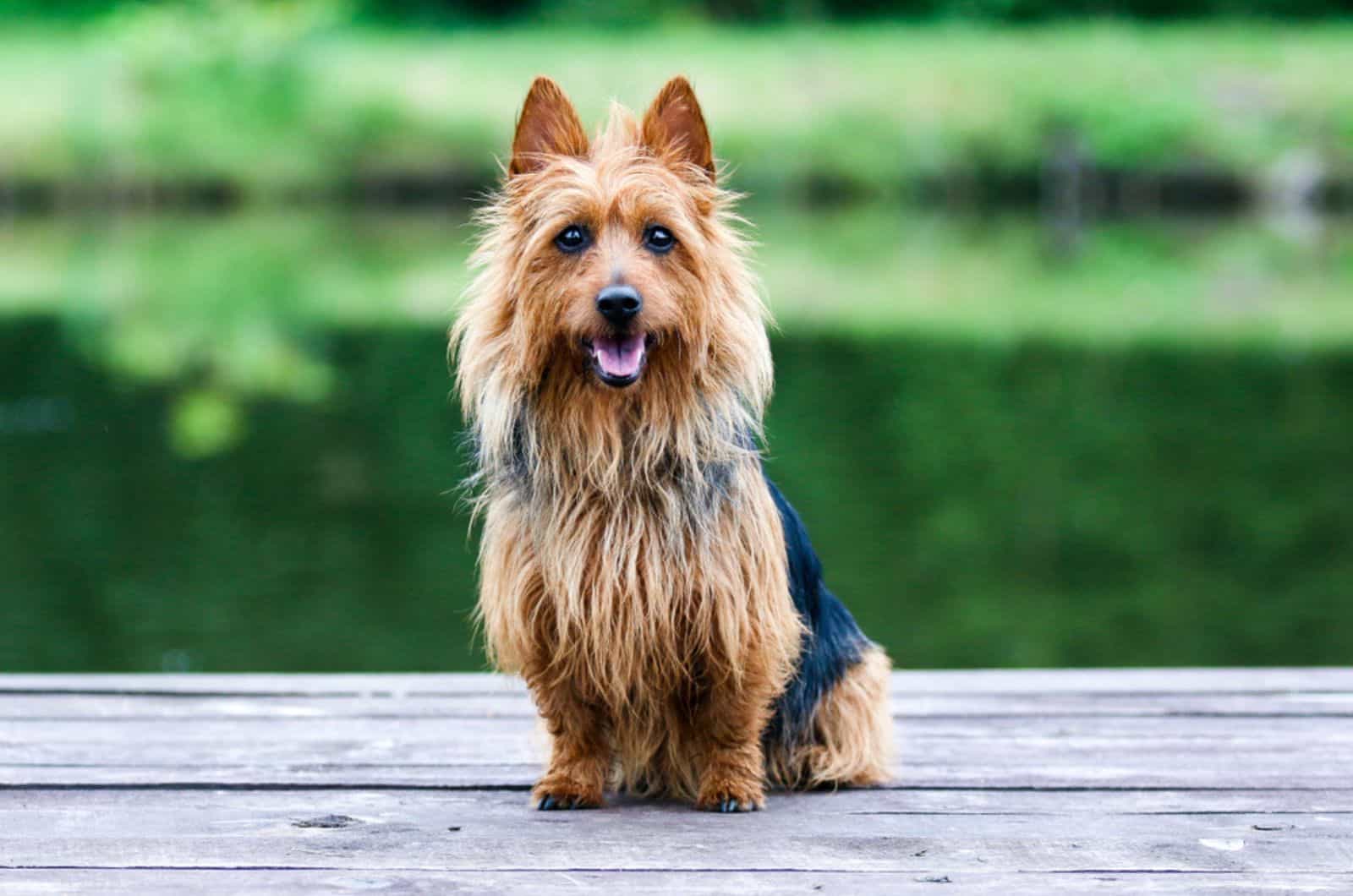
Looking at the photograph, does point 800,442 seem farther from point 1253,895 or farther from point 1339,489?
point 1253,895

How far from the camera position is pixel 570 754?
3471 mm

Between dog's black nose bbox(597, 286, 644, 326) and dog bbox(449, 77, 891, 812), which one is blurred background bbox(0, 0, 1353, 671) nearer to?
dog bbox(449, 77, 891, 812)

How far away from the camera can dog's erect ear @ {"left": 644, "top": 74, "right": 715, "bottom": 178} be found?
132 inches

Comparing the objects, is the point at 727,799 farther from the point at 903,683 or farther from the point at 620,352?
the point at 903,683

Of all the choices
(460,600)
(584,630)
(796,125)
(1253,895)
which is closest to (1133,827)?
(1253,895)

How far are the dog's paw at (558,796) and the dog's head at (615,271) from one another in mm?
787

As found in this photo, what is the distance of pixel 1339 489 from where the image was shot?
10.9 m

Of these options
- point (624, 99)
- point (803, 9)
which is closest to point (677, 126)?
point (624, 99)

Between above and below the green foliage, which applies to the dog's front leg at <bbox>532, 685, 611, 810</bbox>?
below

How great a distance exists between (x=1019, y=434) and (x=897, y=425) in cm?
90

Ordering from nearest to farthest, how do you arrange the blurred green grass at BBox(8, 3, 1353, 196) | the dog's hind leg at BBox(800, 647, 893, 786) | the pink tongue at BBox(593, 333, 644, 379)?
the pink tongue at BBox(593, 333, 644, 379)
the dog's hind leg at BBox(800, 647, 893, 786)
the blurred green grass at BBox(8, 3, 1353, 196)

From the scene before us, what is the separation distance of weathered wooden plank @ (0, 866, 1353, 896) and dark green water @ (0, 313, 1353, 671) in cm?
460

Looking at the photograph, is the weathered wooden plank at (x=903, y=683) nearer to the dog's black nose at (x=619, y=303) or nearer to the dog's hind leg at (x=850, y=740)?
the dog's hind leg at (x=850, y=740)

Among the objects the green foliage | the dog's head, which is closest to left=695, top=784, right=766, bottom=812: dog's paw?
the dog's head
